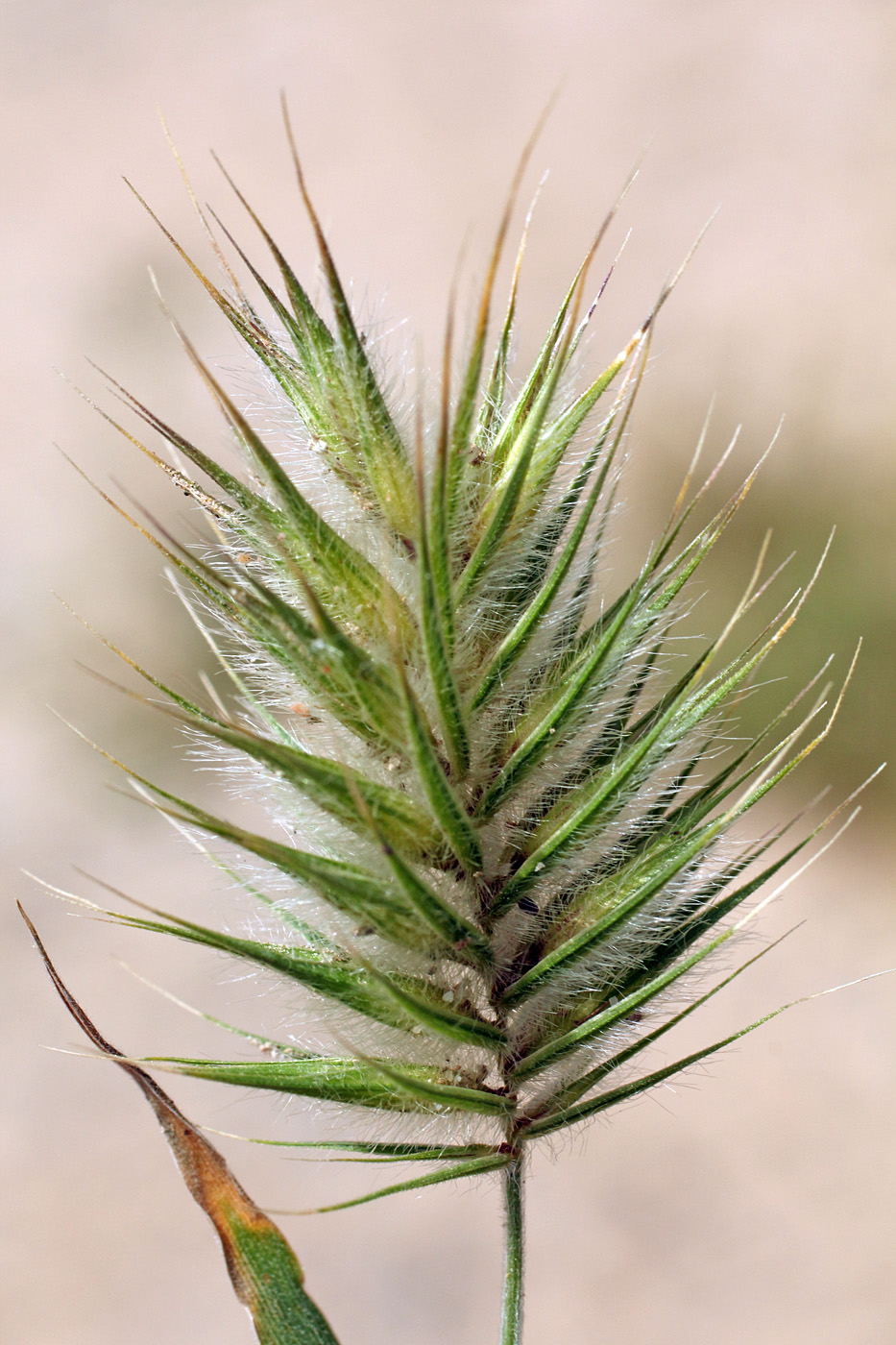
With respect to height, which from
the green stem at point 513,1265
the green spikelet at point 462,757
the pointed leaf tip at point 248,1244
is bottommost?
the pointed leaf tip at point 248,1244

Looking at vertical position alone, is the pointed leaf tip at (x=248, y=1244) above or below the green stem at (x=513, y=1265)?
below

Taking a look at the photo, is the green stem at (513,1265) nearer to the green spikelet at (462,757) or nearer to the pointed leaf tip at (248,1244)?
the green spikelet at (462,757)

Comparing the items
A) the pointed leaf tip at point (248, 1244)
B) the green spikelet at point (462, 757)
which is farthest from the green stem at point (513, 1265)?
the pointed leaf tip at point (248, 1244)

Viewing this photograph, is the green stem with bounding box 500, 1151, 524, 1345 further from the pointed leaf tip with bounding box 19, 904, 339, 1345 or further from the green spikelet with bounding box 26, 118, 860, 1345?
the pointed leaf tip with bounding box 19, 904, 339, 1345

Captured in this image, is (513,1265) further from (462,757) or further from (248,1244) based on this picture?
(462,757)

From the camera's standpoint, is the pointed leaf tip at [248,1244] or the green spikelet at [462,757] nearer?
the green spikelet at [462,757]

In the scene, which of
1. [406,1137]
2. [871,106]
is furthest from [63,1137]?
[871,106]

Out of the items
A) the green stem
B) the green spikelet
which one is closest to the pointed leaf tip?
the green spikelet

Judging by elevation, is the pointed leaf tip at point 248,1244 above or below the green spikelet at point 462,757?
below
